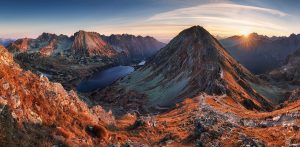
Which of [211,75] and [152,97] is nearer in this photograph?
[211,75]

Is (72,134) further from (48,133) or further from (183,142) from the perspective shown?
(183,142)

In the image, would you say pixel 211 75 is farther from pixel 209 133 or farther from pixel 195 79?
pixel 209 133

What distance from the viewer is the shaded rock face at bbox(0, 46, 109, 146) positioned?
111 feet

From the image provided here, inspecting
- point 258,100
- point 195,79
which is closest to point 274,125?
point 258,100

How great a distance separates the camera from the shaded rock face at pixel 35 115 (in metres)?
33.7

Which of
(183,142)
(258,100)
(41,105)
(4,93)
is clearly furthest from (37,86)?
(258,100)

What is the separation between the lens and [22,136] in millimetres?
33125

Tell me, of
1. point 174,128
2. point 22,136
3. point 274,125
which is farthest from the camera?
point 174,128

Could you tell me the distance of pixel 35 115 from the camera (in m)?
39.0

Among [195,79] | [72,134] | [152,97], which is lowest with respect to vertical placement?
[152,97]

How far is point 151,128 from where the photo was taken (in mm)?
67250

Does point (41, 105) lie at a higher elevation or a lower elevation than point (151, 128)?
higher

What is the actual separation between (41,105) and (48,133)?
6.27 meters

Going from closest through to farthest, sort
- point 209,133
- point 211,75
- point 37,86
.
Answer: point 37,86, point 209,133, point 211,75
